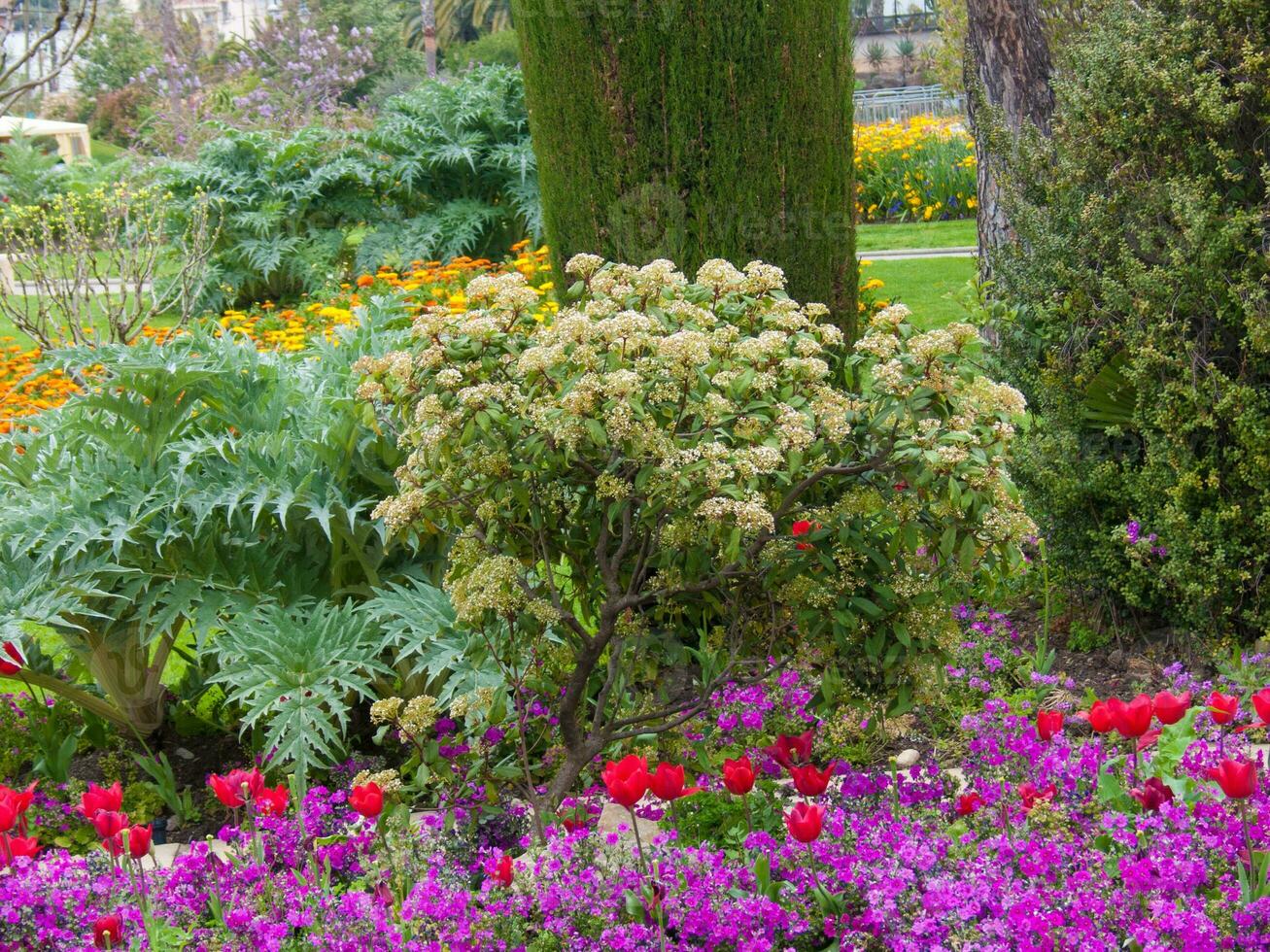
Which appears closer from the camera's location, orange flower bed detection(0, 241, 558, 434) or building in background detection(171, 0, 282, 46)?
orange flower bed detection(0, 241, 558, 434)

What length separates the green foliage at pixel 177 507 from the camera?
3.37 m

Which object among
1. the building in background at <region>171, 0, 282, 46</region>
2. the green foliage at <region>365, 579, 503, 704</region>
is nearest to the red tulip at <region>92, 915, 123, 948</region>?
the green foliage at <region>365, 579, 503, 704</region>

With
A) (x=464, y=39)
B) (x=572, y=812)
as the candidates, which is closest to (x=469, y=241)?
(x=572, y=812)

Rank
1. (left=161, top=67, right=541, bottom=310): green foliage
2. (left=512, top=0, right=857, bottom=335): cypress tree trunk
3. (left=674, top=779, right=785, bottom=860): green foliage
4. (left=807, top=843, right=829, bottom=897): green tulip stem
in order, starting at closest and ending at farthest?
(left=807, top=843, right=829, bottom=897): green tulip stem → (left=674, top=779, right=785, bottom=860): green foliage → (left=512, top=0, right=857, bottom=335): cypress tree trunk → (left=161, top=67, right=541, bottom=310): green foliage

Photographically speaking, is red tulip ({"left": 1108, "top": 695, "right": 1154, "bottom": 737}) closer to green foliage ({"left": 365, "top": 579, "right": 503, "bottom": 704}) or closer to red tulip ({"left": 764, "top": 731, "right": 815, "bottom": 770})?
red tulip ({"left": 764, "top": 731, "right": 815, "bottom": 770})

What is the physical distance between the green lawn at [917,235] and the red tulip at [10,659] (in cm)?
1067

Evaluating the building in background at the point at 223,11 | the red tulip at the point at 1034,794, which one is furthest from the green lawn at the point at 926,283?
the building in background at the point at 223,11

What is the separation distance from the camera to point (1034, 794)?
96.4 inches

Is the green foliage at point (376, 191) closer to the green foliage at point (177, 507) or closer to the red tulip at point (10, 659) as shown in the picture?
the green foliage at point (177, 507)

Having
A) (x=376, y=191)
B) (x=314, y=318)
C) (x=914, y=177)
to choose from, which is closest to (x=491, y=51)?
(x=914, y=177)

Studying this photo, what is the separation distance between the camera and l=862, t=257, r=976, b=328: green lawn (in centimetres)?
940

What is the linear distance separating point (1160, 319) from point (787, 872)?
2168 mm

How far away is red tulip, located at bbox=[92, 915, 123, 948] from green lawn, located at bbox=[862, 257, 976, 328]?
7.61m

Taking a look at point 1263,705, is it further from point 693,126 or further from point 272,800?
point 693,126
